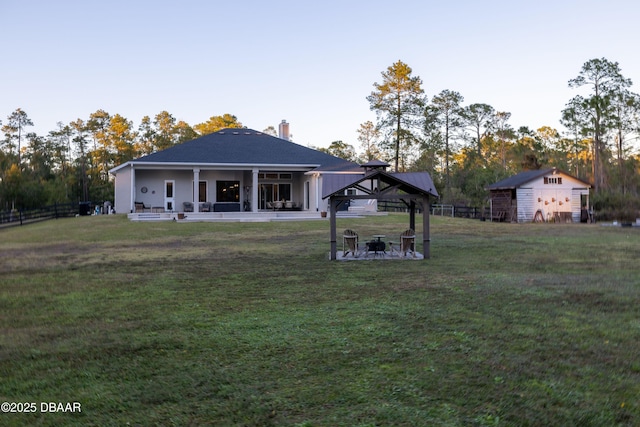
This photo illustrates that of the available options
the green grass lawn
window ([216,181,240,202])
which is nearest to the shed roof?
window ([216,181,240,202])

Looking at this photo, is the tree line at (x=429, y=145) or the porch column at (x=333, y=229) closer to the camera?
the porch column at (x=333, y=229)

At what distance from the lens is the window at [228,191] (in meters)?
30.1

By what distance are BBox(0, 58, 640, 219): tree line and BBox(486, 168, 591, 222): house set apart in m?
2.46

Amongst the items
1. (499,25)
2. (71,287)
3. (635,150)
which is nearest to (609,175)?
(635,150)

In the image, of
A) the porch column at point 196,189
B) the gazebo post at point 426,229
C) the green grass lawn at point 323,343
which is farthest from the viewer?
the porch column at point 196,189

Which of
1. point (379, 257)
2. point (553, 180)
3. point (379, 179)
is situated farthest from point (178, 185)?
point (553, 180)

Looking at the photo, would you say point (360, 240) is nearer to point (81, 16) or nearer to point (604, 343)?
point (604, 343)

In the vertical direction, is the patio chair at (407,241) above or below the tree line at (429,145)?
below

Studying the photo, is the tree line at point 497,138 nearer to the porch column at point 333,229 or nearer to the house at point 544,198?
the house at point 544,198

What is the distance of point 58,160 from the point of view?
53.6 meters

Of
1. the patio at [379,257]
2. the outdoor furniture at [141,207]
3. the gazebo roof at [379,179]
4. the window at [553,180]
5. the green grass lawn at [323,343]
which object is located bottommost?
the green grass lawn at [323,343]

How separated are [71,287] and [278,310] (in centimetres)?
413

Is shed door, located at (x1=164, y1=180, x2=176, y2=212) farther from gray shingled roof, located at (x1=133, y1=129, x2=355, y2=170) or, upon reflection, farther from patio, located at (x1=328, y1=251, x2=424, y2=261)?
patio, located at (x1=328, y1=251, x2=424, y2=261)

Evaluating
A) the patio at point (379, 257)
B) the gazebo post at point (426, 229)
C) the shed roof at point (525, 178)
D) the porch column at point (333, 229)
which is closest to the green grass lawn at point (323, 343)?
the patio at point (379, 257)
